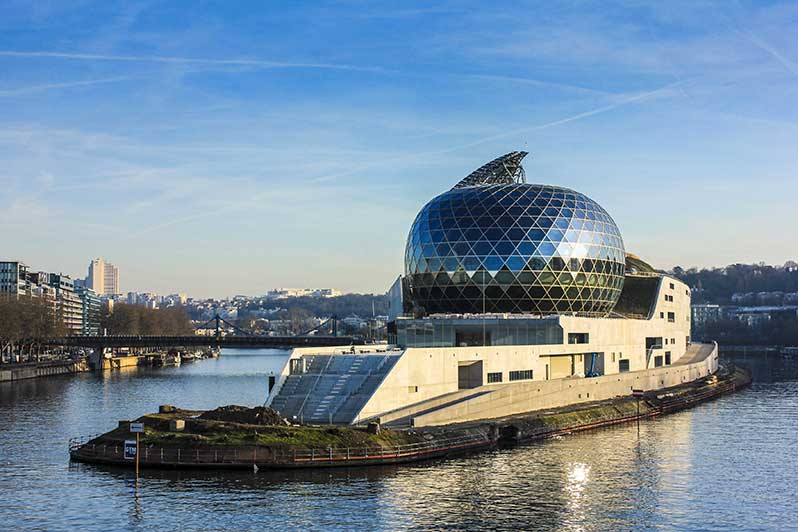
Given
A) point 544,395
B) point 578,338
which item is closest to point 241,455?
point 544,395

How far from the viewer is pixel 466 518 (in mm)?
46500

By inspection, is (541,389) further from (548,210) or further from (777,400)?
(777,400)

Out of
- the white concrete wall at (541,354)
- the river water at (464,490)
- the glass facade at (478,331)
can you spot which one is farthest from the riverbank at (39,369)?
the white concrete wall at (541,354)

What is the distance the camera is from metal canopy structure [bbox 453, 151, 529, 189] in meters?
127

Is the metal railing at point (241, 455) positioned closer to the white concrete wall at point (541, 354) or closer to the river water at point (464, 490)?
the river water at point (464, 490)

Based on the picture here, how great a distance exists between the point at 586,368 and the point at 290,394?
39707mm

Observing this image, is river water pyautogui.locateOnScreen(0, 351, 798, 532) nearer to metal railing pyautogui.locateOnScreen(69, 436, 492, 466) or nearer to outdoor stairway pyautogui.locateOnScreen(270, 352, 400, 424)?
metal railing pyautogui.locateOnScreen(69, 436, 492, 466)

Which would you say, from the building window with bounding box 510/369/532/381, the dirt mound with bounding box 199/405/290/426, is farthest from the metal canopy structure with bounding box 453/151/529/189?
the dirt mound with bounding box 199/405/290/426

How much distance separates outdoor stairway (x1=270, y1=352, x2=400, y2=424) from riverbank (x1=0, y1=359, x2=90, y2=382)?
79072 mm

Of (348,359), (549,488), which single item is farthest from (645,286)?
(549,488)

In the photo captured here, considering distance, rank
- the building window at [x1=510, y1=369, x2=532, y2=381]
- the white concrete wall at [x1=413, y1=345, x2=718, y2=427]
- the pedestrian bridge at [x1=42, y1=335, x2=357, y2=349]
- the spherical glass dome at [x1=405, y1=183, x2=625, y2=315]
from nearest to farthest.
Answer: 1. the white concrete wall at [x1=413, y1=345, x2=718, y2=427]
2. the building window at [x1=510, y1=369, x2=532, y2=381]
3. the spherical glass dome at [x1=405, y1=183, x2=625, y2=315]
4. the pedestrian bridge at [x1=42, y1=335, x2=357, y2=349]

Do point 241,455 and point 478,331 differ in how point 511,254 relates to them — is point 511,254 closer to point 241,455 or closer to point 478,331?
point 478,331

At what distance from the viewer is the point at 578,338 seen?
322 ft

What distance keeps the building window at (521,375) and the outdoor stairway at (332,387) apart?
1674cm
